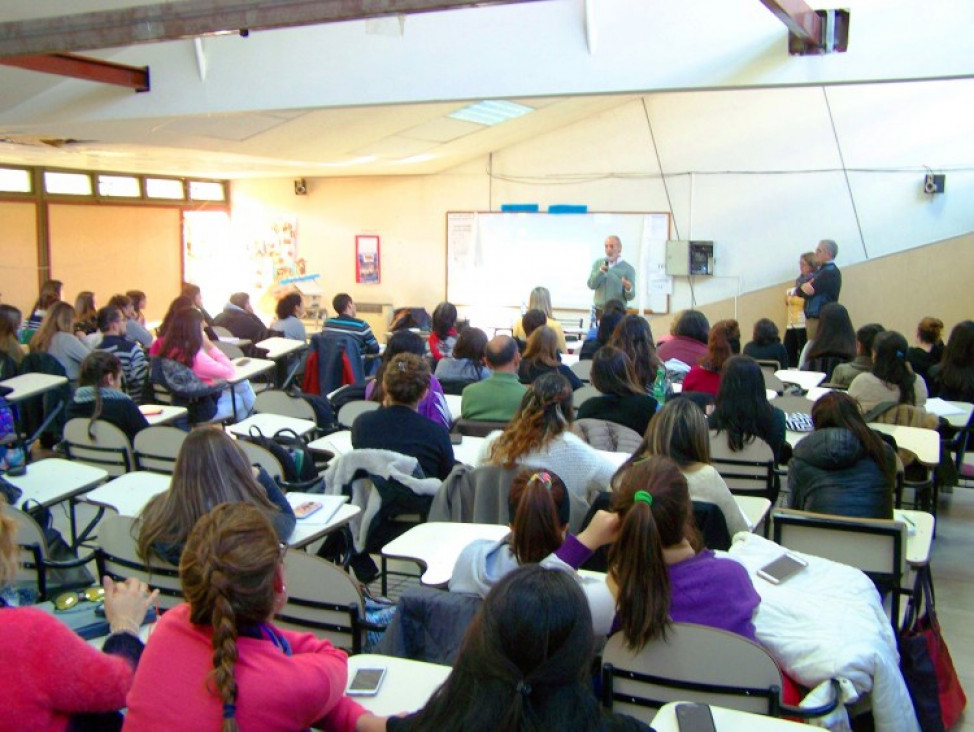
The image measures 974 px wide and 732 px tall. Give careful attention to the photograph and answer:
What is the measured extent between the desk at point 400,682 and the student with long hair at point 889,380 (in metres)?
3.74

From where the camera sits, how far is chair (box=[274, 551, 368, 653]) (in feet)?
8.50

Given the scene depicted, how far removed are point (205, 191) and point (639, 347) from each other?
9.20 meters

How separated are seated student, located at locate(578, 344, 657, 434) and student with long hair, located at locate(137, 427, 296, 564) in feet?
6.68

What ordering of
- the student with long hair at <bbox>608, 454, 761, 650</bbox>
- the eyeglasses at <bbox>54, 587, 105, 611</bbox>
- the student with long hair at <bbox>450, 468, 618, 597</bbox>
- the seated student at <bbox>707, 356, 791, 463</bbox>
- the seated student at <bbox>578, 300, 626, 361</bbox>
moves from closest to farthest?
the student with long hair at <bbox>608, 454, 761, 650</bbox>, the student with long hair at <bbox>450, 468, 618, 597</bbox>, the eyeglasses at <bbox>54, 587, 105, 611</bbox>, the seated student at <bbox>707, 356, 791, 463</bbox>, the seated student at <bbox>578, 300, 626, 361</bbox>

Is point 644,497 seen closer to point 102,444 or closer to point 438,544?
point 438,544

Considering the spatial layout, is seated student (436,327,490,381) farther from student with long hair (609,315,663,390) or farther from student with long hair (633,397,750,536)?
student with long hair (633,397,750,536)

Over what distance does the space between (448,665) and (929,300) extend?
8.59 meters

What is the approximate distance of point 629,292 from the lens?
9383 mm

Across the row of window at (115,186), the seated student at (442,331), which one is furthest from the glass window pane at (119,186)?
the seated student at (442,331)

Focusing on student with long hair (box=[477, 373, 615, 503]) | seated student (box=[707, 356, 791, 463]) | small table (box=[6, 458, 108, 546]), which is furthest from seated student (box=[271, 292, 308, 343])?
student with long hair (box=[477, 373, 615, 503])

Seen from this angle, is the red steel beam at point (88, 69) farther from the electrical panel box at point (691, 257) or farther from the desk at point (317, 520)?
the electrical panel box at point (691, 257)

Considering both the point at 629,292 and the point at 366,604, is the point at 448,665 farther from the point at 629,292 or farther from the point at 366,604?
the point at 629,292

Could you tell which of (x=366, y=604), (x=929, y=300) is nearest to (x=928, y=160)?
(x=929, y=300)

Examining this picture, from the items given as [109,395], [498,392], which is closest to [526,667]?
[498,392]
